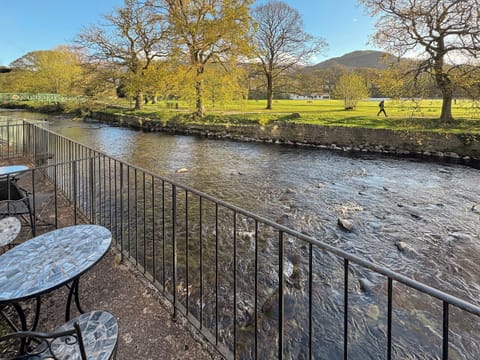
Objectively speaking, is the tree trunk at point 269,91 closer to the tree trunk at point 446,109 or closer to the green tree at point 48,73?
the tree trunk at point 446,109

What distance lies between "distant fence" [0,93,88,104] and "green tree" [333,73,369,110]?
24.7 meters

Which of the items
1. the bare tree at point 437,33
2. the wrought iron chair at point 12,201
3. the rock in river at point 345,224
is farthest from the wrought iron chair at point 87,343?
the bare tree at point 437,33

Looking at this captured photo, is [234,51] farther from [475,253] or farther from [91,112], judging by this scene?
[475,253]

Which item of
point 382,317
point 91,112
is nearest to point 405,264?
point 382,317

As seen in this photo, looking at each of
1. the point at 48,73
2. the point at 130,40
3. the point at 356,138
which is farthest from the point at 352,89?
the point at 48,73

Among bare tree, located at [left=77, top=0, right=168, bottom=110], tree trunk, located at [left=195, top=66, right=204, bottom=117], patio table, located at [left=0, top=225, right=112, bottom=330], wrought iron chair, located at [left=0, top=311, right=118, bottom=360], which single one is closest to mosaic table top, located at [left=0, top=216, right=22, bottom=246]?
patio table, located at [left=0, top=225, right=112, bottom=330]

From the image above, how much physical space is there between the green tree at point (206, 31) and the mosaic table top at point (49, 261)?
19.7m

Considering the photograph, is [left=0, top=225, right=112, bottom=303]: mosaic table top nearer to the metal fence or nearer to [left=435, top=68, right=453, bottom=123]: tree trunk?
the metal fence

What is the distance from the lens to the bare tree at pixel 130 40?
85.8 feet

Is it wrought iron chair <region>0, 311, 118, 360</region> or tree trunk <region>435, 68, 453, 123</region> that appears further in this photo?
tree trunk <region>435, 68, 453, 123</region>

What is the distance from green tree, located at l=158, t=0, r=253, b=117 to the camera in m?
20.2

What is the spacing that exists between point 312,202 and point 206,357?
6115 millimetres

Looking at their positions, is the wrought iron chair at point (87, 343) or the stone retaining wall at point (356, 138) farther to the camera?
the stone retaining wall at point (356, 138)

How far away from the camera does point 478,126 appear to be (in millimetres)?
14109
